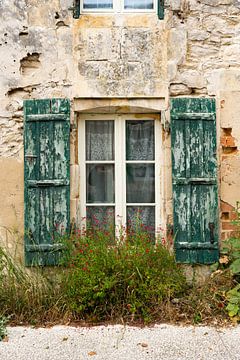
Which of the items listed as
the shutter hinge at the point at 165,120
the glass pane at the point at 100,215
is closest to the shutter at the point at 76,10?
the shutter hinge at the point at 165,120

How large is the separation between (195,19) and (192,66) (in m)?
0.53

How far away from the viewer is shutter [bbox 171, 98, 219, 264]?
5.34m

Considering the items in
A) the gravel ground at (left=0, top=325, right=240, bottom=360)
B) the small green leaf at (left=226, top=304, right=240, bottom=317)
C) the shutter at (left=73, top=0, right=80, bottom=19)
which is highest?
the shutter at (left=73, top=0, right=80, bottom=19)

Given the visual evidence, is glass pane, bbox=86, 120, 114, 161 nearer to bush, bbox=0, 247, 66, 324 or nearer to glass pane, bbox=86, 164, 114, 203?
glass pane, bbox=86, 164, 114, 203

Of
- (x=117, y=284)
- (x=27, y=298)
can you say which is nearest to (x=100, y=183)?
(x=117, y=284)

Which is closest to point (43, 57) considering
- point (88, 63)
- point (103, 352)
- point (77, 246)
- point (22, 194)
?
point (88, 63)

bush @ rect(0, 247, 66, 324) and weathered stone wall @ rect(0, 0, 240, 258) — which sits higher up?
weathered stone wall @ rect(0, 0, 240, 258)

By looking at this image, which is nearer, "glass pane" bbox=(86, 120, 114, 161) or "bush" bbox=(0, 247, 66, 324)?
"bush" bbox=(0, 247, 66, 324)

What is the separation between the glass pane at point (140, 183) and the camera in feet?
18.7

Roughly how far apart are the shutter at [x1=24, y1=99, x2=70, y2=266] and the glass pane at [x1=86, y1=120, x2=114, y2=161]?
408 millimetres

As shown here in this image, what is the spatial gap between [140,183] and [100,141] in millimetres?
669

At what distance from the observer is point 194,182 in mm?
5348

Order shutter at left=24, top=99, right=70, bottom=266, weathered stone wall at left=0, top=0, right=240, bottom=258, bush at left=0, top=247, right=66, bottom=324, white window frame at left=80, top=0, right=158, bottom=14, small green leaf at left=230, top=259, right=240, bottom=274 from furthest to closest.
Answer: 1. white window frame at left=80, top=0, right=158, bottom=14
2. weathered stone wall at left=0, top=0, right=240, bottom=258
3. shutter at left=24, top=99, right=70, bottom=266
4. small green leaf at left=230, top=259, right=240, bottom=274
5. bush at left=0, top=247, right=66, bottom=324

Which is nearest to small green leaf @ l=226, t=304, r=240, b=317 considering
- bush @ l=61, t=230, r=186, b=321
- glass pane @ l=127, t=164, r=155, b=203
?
bush @ l=61, t=230, r=186, b=321
